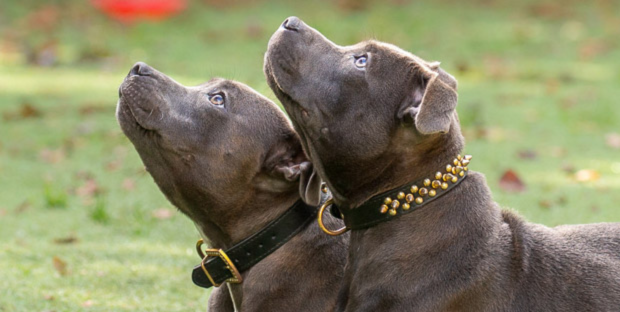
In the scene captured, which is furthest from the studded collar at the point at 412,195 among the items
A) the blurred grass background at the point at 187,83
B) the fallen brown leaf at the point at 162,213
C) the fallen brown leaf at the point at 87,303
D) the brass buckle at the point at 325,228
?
the fallen brown leaf at the point at 162,213

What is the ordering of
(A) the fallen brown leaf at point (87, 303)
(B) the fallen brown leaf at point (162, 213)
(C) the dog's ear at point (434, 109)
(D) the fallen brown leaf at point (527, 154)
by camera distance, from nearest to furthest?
(C) the dog's ear at point (434, 109) → (A) the fallen brown leaf at point (87, 303) → (B) the fallen brown leaf at point (162, 213) → (D) the fallen brown leaf at point (527, 154)

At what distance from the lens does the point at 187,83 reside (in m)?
10.3

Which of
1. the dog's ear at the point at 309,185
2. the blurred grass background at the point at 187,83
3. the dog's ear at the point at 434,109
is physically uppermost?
the dog's ear at the point at 434,109

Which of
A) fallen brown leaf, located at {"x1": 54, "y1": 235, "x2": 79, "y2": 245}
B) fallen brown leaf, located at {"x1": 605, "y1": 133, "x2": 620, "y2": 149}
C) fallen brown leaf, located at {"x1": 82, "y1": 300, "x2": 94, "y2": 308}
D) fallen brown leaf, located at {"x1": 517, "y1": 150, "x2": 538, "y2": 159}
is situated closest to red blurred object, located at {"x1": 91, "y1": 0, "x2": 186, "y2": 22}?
fallen brown leaf, located at {"x1": 517, "y1": 150, "x2": 538, "y2": 159}

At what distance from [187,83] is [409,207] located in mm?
6632

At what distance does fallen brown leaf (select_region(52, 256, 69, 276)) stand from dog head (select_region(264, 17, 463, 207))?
2.18m

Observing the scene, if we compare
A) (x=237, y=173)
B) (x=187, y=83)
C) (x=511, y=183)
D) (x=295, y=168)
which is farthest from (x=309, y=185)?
(x=187, y=83)

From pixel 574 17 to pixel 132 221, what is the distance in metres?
10.2

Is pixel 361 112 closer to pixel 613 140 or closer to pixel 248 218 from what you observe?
pixel 248 218

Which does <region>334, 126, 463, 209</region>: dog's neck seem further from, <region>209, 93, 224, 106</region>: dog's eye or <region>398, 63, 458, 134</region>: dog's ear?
<region>209, 93, 224, 106</region>: dog's eye

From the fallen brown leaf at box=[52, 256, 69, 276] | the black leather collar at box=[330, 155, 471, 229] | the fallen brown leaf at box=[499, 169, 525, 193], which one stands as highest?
the black leather collar at box=[330, 155, 471, 229]

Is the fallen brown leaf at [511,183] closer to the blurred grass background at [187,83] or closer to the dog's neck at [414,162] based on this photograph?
the blurred grass background at [187,83]

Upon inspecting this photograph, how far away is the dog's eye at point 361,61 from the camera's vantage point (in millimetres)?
4105

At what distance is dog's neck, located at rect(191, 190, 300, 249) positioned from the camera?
4.47 meters
